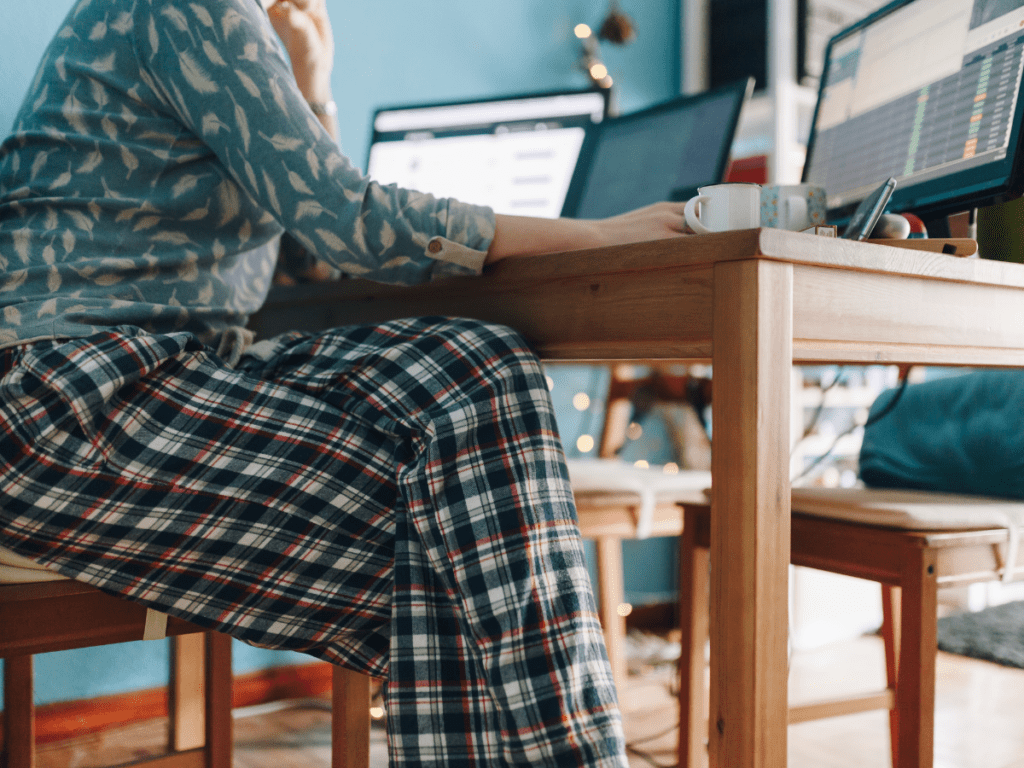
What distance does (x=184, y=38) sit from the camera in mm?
761

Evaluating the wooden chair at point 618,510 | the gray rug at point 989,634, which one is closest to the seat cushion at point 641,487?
the wooden chair at point 618,510

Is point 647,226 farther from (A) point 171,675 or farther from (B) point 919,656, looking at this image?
(A) point 171,675

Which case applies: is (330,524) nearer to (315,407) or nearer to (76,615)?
(315,407)

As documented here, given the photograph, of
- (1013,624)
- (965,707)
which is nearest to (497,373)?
(965,707)

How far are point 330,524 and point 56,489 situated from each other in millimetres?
227

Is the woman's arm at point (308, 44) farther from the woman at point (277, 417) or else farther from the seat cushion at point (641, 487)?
the seat cushion at point (641, 487)

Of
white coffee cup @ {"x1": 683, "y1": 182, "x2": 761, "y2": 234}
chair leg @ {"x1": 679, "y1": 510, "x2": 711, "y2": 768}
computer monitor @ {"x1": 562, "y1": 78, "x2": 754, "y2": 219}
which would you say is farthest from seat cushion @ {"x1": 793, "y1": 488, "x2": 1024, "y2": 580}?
computer monitor @ {"x1": 562, "y1": 78, "x2": 754, "y2": 219}

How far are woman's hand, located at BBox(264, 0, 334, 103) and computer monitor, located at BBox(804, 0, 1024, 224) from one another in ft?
2.43

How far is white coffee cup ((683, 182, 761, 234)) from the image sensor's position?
29.9 inches

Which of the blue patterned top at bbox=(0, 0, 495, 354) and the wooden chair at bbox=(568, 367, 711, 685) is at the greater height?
the blue patterned top at bbox=(0, 0, 495, 354)

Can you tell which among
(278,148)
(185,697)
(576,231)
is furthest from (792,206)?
(185,697)

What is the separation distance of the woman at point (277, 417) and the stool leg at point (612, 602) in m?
0.82

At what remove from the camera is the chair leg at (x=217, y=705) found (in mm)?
1062

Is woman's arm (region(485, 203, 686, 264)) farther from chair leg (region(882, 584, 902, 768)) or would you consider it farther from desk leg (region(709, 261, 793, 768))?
chair leg (region(882, 584, 902, 768))
